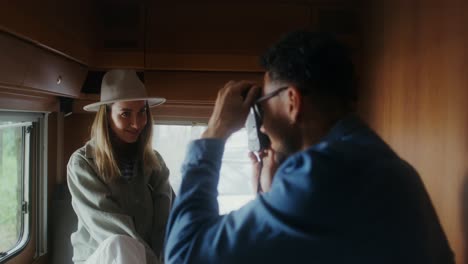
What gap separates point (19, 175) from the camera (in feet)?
6.53

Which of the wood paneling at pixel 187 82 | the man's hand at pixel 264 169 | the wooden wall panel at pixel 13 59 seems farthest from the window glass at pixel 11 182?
the man's hand at pixel 264 169

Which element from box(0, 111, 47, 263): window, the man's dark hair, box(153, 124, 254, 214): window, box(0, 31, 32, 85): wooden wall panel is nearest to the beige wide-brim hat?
box(0, 31, 32, 85): wooden wall panel

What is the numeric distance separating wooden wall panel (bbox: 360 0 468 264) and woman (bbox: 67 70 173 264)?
2.86 ft

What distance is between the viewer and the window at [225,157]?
2.47 metres

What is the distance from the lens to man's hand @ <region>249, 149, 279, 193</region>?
1045 millimetres

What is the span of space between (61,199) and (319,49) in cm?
178

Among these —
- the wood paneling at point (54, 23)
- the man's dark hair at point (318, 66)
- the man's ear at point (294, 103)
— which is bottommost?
the man's ear at point (294, 103)

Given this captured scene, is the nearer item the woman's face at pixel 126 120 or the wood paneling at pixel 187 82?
the woman's face at pixel 126 120

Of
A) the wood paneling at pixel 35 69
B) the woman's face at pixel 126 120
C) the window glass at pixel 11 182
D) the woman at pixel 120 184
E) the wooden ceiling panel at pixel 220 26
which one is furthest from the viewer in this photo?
the wooden ceiling panel at pixel 220 26

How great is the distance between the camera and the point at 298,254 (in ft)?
2.21

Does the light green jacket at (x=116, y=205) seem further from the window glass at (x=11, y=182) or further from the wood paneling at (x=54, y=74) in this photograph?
the window glass at (x=11, y=182)

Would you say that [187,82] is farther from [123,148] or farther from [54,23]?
[54,23]

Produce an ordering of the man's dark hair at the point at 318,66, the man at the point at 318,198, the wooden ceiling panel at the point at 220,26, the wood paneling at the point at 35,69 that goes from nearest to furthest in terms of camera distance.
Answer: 1. the man at the point at 318,198
2. the man's dark hair at the point at 318,66
3. the wood paneling at the point at 35,69
4. the wooden ceiling panel at the point at 220,26

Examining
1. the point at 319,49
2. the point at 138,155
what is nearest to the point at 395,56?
the point at 319,49
